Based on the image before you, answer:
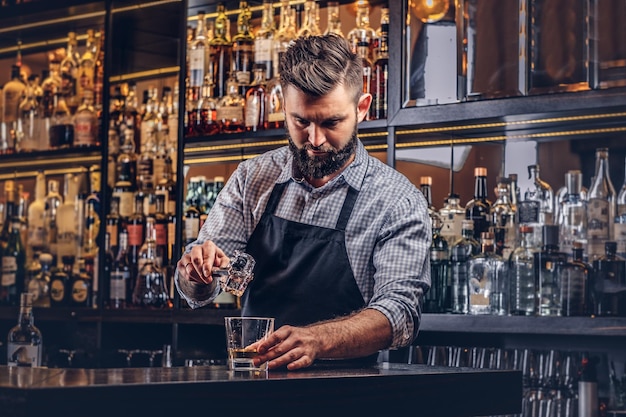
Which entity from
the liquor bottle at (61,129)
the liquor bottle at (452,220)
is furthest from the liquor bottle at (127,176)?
the liquor bottle at (452,220)

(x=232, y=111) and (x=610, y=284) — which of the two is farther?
(x=232, y=111)

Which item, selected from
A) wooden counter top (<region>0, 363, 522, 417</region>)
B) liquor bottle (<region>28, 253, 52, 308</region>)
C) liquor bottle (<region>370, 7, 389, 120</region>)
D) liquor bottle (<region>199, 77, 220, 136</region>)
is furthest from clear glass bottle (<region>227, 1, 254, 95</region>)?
wooden counter top (<region>0, 363, 522, 417</region>)

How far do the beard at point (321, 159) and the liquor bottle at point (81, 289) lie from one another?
1.92 m

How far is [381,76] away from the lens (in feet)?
10.8

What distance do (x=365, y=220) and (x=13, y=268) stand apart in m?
2.41

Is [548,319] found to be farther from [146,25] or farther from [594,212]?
[146,25]

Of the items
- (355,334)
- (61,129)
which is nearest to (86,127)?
(61,129)

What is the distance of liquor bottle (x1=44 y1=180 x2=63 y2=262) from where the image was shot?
14.6ft

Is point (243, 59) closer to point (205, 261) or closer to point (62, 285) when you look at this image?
point (62, 285)

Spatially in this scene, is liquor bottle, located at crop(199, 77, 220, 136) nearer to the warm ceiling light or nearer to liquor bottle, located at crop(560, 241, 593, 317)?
the warm ceiling light

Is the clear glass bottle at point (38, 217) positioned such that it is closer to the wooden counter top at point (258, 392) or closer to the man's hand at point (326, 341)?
the man's hand at point (326, 341)

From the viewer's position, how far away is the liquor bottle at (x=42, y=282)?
433cm

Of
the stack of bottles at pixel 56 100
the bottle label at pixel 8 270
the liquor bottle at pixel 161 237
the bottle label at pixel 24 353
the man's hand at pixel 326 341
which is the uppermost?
the stack of bottles at pixel 56 100

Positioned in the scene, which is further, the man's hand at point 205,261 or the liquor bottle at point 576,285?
the liquor bottle at point 576,285
